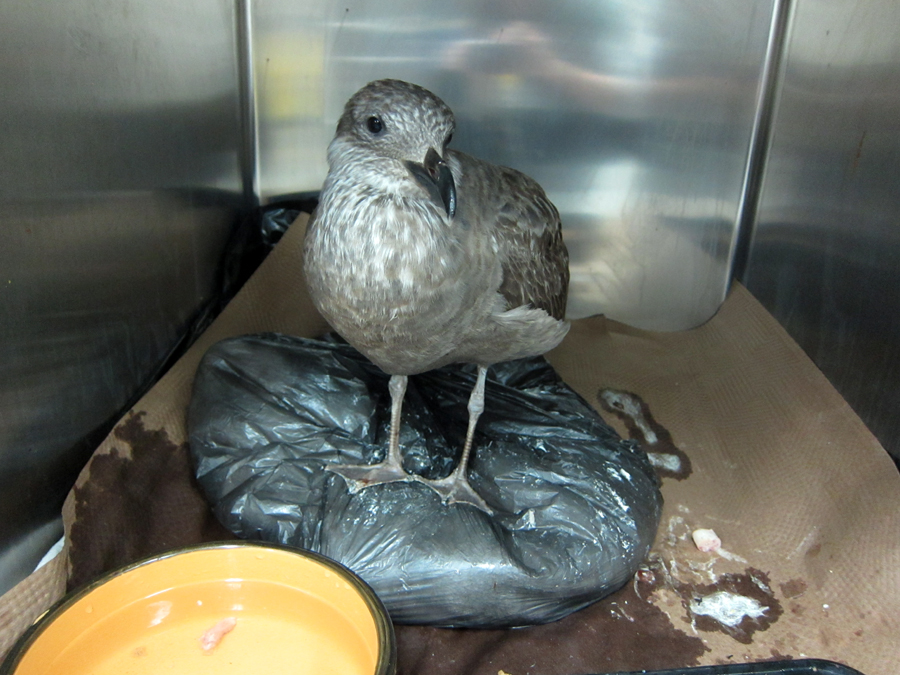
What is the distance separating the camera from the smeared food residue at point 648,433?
7.30 ft

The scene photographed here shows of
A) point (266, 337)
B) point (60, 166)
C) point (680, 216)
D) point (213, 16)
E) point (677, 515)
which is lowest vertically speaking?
point (677, 515)

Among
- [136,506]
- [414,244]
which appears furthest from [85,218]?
[414,244]

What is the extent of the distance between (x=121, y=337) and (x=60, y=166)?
0.49 m

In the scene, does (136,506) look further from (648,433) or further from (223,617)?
(648,433)

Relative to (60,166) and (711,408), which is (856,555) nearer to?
(711,408)

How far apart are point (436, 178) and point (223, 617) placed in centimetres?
90

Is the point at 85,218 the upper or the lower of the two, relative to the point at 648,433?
upper

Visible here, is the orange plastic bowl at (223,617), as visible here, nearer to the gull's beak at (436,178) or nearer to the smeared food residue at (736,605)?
the gull's beak at (436,178)

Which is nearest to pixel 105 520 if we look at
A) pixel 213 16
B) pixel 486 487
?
pixel 486 487

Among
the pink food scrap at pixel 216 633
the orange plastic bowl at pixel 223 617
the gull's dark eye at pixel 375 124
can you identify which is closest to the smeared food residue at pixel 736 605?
the orange plastic bowl at pixel 223 617

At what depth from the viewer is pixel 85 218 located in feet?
5.49

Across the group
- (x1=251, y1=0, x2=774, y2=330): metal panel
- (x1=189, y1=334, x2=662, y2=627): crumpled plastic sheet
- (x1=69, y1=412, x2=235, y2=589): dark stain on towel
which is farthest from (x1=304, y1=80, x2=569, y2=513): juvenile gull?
(x1=251, y1=0, x2=774, y2=330): metal panel

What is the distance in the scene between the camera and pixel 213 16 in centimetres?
234

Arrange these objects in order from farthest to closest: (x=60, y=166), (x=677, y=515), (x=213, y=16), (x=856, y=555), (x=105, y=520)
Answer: (x=213, y=16) → (x=677, y=515) → (x=856, y=555) → (x=105, y=520) → (x=60, y=166)
